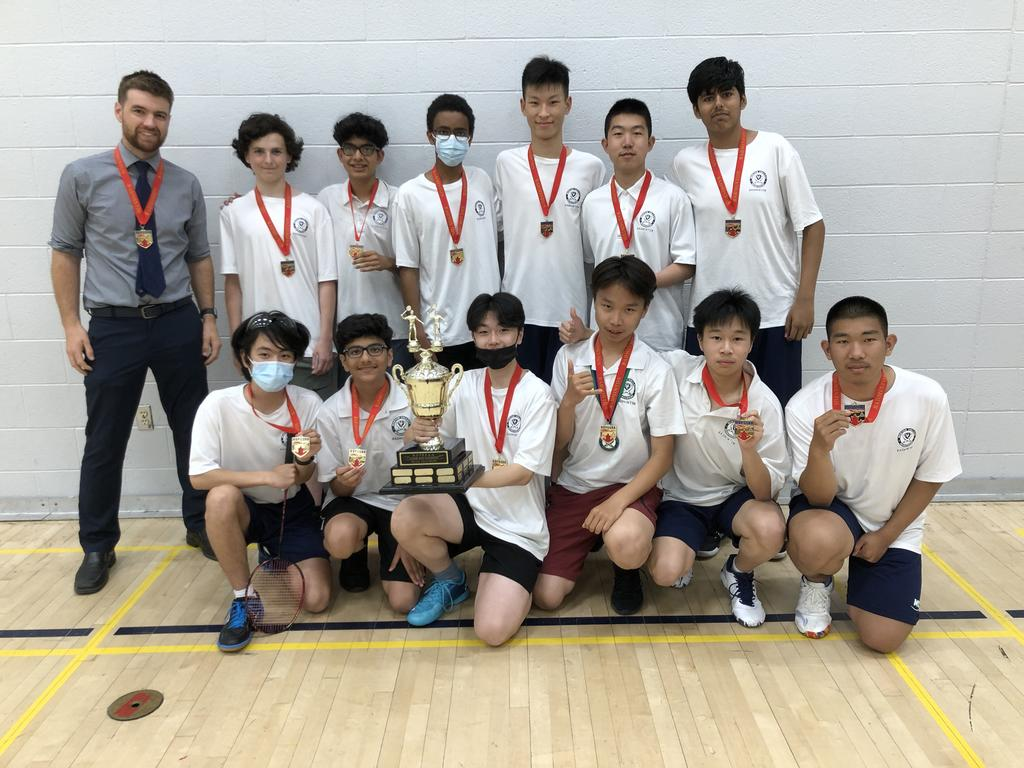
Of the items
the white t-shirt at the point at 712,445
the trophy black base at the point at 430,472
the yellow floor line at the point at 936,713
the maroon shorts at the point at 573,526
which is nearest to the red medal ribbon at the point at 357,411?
the trophy black base at the point at 430,472

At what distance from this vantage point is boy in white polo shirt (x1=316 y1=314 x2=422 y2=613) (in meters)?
3.27

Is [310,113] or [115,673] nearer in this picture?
[115,673]

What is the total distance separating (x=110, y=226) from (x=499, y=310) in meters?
1.89

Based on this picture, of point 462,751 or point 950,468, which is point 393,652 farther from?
point 950,468

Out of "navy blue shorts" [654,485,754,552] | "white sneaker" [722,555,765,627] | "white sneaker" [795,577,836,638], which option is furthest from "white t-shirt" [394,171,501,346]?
"white sneaker" [795,577,836,638]

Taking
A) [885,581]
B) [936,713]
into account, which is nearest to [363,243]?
[885,581]

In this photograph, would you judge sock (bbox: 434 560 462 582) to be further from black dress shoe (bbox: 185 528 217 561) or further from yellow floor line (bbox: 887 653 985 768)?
yellow floor line (bbox: 887 653 985 768)

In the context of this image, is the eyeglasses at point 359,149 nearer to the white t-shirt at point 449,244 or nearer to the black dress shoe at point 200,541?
the white t-shirt at point 449,244

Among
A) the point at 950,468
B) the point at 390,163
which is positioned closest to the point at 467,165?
the point at 390,163

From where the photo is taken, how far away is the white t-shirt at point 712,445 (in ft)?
10.6

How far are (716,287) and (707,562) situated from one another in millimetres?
1318

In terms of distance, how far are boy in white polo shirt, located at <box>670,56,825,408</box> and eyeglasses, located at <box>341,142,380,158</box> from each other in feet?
4.85

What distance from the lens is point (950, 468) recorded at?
3049 millimetres

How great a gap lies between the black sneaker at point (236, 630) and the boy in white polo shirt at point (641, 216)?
2.19 meters
